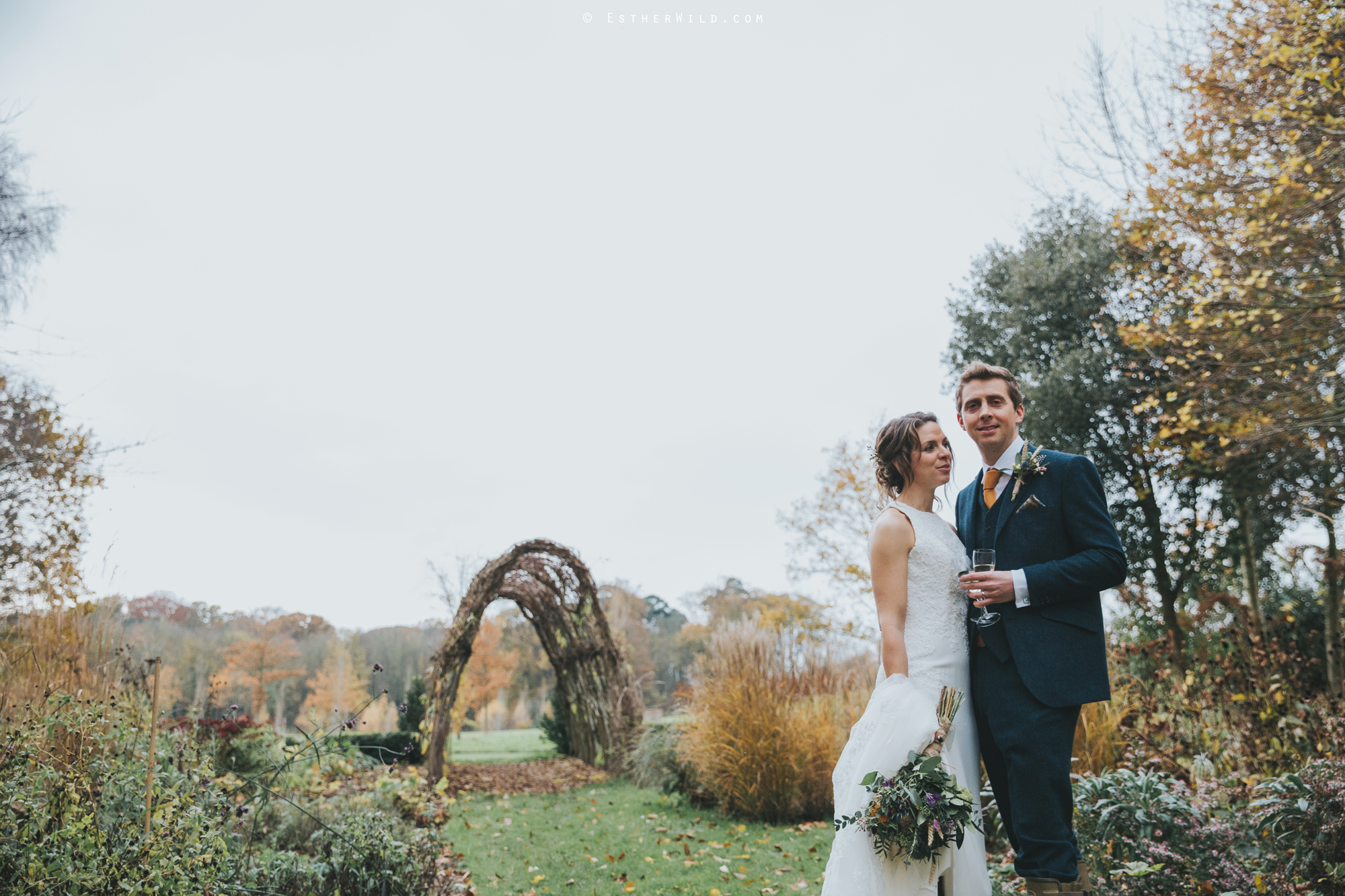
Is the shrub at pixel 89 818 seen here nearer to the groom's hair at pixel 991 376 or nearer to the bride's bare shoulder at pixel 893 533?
the bride's bare shoulder at pixel 893 533

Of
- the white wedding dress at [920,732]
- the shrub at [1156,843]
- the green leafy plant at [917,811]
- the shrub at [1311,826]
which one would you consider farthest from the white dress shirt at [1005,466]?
the shrub at [1311,826]

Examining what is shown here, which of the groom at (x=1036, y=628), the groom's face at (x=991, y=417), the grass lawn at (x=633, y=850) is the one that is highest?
the groom's face at (x=991, y=417)

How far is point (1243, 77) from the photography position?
612 cm

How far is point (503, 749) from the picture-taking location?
12.8m

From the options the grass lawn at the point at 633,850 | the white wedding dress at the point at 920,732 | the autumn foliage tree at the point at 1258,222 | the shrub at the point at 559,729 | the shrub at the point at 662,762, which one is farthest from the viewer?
the shrub at the point at 559,729

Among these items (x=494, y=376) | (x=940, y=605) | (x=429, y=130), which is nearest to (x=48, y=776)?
(x=940, y=605)

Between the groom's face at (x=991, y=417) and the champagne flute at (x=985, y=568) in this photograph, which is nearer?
the champagne flute at (x=985, y=568)

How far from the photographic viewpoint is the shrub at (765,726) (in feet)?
17.4

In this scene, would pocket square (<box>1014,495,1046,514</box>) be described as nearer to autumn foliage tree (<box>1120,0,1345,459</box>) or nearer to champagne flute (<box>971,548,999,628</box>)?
champagne flute (<box>971,548,999,628</box>)

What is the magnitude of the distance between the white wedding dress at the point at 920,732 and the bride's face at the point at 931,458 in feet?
0.40

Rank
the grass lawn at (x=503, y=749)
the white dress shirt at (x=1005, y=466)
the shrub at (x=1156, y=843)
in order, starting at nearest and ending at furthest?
the white dress shirt at (x=1005, y=466) < the shrub at (x=1156, y=843) < the grass lawn at (x=503, y=749)

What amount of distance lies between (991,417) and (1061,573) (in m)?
0.53

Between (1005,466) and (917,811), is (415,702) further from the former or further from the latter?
(1005,466)

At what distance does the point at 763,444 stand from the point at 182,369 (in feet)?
32.2
